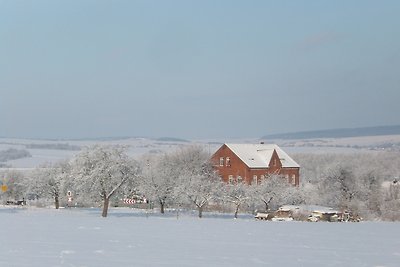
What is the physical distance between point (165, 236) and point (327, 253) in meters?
8.08

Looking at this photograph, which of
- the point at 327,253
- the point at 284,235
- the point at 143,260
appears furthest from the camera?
the point at 284,235

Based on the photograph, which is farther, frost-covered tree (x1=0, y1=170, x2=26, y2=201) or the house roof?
frost-covered tree (x1=0, y1=170, x2=26, y2=201)

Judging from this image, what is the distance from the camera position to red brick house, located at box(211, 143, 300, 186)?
73812mm

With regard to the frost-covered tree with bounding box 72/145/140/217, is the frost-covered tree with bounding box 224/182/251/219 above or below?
below

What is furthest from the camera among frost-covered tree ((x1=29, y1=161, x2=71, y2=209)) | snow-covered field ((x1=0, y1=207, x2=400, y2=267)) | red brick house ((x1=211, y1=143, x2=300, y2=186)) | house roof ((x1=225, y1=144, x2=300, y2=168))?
house roof ((x1=225, y1=144, x2=300, y2=168))

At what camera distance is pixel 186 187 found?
176 ft

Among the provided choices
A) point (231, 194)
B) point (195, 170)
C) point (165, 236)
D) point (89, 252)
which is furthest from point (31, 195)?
point (89, 252)

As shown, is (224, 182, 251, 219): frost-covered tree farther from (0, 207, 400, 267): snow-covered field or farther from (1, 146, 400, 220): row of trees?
(0, 207, 400, 267): snow-covered field

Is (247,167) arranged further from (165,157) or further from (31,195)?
(31,195)

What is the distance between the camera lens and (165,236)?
2488 cm

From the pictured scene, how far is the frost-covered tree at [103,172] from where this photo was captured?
1841 inches

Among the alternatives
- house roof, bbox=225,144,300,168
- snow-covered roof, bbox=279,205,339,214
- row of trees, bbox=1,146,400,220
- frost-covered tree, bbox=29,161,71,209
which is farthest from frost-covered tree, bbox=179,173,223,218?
house roof, bbox=225,144,300,168

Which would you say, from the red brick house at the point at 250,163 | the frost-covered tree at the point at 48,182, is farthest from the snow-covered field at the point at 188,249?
the red brick house at the point at 250,163

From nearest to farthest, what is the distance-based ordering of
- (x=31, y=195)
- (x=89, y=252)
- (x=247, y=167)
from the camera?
1. (x=89, y=252)
2. (x=247, y=167)
3. (x=31, y=195)
